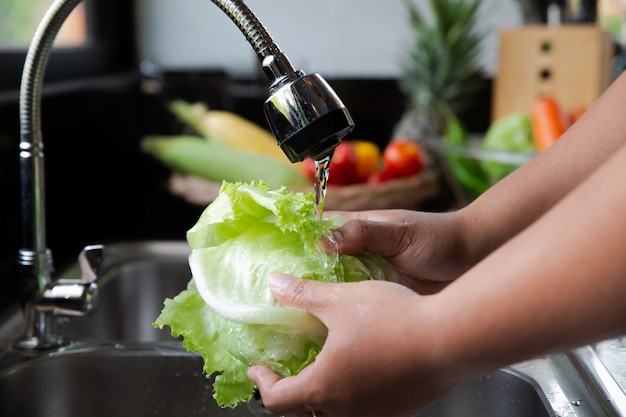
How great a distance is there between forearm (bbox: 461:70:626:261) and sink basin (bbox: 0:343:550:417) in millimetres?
250

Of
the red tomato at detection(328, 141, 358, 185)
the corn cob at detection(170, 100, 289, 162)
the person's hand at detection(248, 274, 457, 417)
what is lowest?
the person's hand at detection(248, 274, 457, 417)

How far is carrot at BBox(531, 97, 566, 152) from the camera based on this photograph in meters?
2.30

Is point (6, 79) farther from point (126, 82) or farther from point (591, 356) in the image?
point (591, 356)

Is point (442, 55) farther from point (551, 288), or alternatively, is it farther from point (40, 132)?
point (551, 288)

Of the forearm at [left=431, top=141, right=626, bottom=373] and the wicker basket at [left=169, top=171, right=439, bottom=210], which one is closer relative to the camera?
the forearm at [left=431, top=141, right=626, bottom=373]

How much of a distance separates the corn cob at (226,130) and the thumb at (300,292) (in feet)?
5.20

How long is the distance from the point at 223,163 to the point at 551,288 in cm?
168

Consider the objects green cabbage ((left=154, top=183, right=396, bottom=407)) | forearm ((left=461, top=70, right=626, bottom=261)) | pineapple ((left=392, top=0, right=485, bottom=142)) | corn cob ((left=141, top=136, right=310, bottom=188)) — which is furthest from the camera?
pineapple ((left=392, top=0, right=485, bottom=142))

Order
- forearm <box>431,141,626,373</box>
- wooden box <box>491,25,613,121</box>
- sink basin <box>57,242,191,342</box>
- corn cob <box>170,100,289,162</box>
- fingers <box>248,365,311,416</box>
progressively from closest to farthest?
forearm <box>431,141,626,373</box>
fingers <box>248,365,311,416</box>
sink basin <box>57,242,191,342</box>
corn cob <box>170,100,289,162</box>
wooden box <box>491,25,613,121</box>

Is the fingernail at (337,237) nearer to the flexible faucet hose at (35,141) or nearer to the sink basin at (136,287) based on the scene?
the flexible faucet hose at (35,141)

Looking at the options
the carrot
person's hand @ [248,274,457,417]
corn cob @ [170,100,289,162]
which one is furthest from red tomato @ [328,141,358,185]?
person's hand @ [248,274,457,417]

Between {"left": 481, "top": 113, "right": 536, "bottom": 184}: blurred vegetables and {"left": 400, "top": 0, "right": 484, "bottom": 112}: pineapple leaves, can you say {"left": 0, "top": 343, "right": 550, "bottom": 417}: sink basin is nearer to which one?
{"left": 481, "top": 113, "right": 536, "bottom": 184}: blurred vegetables

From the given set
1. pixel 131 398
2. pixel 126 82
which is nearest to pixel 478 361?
pixel 131 398

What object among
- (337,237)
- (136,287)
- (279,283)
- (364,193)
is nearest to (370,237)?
(337,237)
